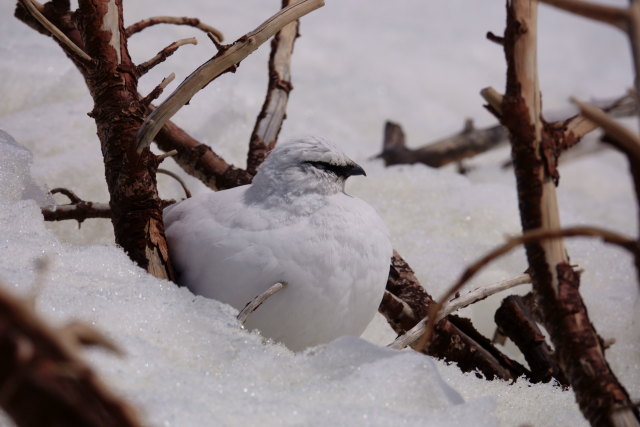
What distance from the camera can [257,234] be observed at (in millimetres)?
1074

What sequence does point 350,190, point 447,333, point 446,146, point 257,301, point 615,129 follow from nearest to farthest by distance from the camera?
point 615,129, point 257,301, point 447,333, point 350,190, point 446,146

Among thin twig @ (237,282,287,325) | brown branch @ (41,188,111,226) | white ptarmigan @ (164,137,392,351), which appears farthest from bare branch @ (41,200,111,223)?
thin twig @ (237,282,287,325)

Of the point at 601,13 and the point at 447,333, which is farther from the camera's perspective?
the point at 447,333

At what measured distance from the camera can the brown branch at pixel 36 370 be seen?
400 millimetres

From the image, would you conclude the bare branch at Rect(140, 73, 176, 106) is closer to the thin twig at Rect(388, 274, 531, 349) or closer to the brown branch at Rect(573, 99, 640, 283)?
the thin twig at Rect(388, 274, 531, 349)

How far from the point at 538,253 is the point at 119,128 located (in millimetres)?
579

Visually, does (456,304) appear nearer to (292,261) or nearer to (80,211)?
(292,261)

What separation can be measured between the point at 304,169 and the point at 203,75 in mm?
236

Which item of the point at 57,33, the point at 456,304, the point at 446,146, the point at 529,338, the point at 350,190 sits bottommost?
the point at 529,338

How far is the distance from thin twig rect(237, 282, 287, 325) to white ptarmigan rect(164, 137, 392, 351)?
0.7 inches

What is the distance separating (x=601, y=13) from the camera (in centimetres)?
56

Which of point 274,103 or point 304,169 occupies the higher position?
point 274,103

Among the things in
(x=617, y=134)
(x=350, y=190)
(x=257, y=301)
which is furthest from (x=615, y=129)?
(x=350, y=190)

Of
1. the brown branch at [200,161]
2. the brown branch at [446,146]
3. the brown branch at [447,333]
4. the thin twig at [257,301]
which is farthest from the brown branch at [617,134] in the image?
the brown branch at [446,146]
